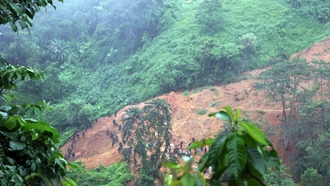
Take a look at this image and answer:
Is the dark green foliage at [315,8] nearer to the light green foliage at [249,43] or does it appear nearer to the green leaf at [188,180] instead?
the light green foliage at [249,43]

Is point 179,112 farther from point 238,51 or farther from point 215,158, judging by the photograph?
point 215,158

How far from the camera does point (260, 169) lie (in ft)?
2.31

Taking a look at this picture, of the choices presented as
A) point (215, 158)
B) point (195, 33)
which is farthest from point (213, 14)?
point (215, 158)

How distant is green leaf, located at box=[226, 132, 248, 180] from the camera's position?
27.4 inches

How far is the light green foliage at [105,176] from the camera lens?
7.26 m

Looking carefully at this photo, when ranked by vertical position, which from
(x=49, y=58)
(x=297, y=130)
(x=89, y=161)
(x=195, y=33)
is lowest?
(x=297, y=130)

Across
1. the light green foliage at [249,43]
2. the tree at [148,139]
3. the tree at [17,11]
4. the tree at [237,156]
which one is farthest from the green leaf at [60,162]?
the light green foliage at [249,43]

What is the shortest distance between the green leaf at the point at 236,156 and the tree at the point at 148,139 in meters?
6.78

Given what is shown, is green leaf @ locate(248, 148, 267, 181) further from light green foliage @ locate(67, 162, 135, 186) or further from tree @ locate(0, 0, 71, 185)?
light green foliage @ locate(67, 162, 135, 186)

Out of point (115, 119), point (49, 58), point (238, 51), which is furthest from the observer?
point (49, 58)

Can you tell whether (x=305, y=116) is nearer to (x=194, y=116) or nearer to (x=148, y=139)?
(x=148, y=139)

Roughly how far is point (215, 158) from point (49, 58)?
16755 millimetres

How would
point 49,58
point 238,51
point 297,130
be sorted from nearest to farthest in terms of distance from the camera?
point 297,130 → point 238,51 → point 49,58

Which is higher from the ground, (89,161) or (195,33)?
(195,33)
